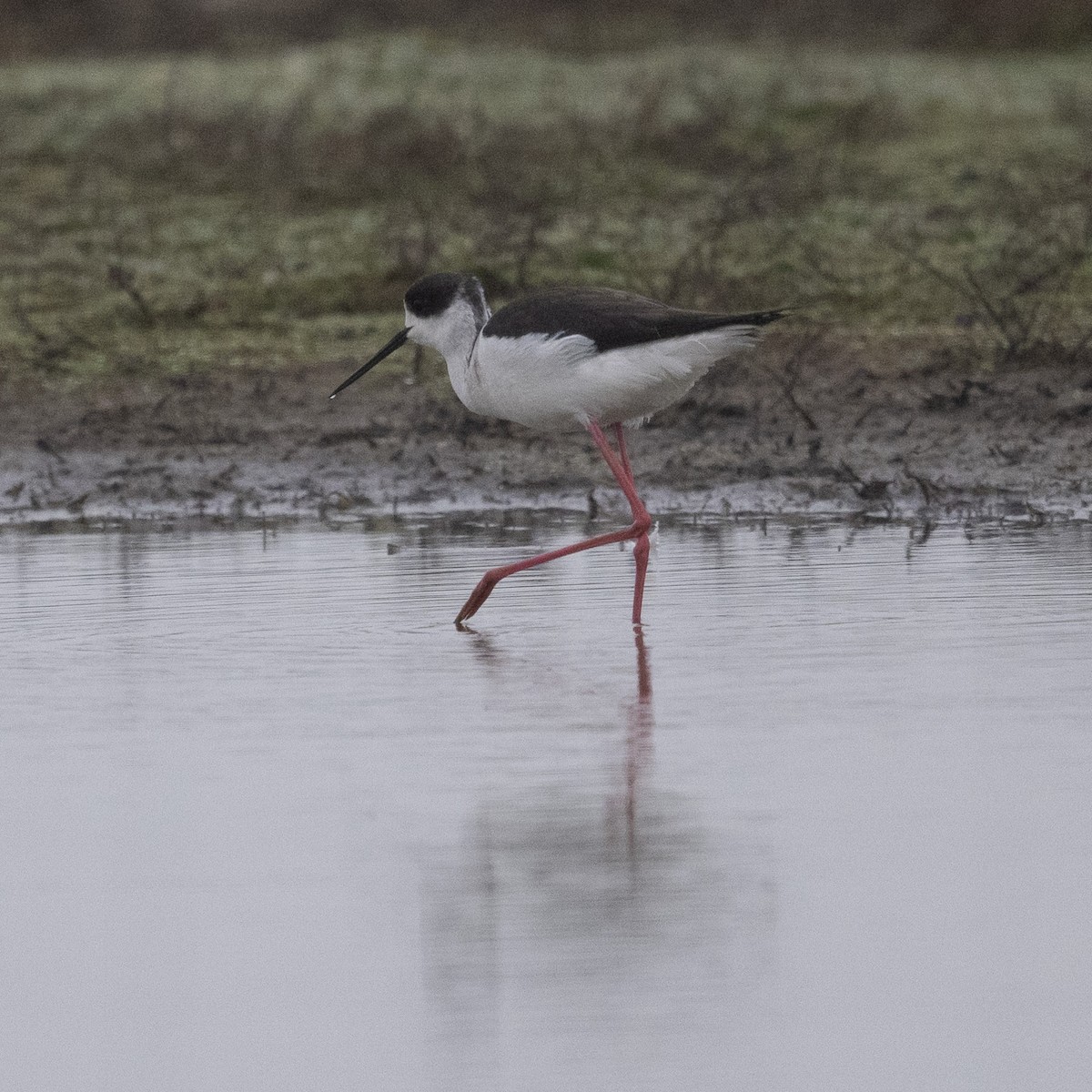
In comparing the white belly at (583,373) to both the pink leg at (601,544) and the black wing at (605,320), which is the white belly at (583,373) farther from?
the pink leg at (601,544)

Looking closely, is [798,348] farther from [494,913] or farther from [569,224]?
[494,913]

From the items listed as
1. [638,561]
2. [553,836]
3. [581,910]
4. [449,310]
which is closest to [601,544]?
[638,561]

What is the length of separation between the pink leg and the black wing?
0.41 meters

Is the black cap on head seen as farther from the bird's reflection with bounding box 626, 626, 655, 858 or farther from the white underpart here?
the bird's reflection with bounding box 626, 626, 655, 858

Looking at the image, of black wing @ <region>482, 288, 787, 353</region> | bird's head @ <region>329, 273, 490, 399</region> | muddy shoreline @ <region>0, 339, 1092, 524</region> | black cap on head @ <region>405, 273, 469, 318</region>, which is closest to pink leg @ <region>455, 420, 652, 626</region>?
black wing @ <region>482, 288, 787, 353</region>

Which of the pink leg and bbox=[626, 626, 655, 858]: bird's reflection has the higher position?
the pink leg

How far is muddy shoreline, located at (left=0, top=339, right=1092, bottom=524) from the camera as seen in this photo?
925cm

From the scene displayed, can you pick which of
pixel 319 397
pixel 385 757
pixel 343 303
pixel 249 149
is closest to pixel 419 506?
pixel 319 397

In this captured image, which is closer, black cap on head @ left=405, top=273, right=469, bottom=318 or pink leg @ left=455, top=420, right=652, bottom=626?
pink leg @ left=455, top=420, right=652, bottom=626

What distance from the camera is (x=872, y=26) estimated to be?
2533 centimetres

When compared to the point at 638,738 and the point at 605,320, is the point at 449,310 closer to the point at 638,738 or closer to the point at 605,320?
the point at 605,320

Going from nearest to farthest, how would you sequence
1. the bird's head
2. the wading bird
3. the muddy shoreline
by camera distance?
1. the wading bird
2. the bird's head
3. the muddy shoreline

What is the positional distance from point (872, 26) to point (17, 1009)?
75.2 ft

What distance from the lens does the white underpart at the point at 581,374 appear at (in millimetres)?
6988
